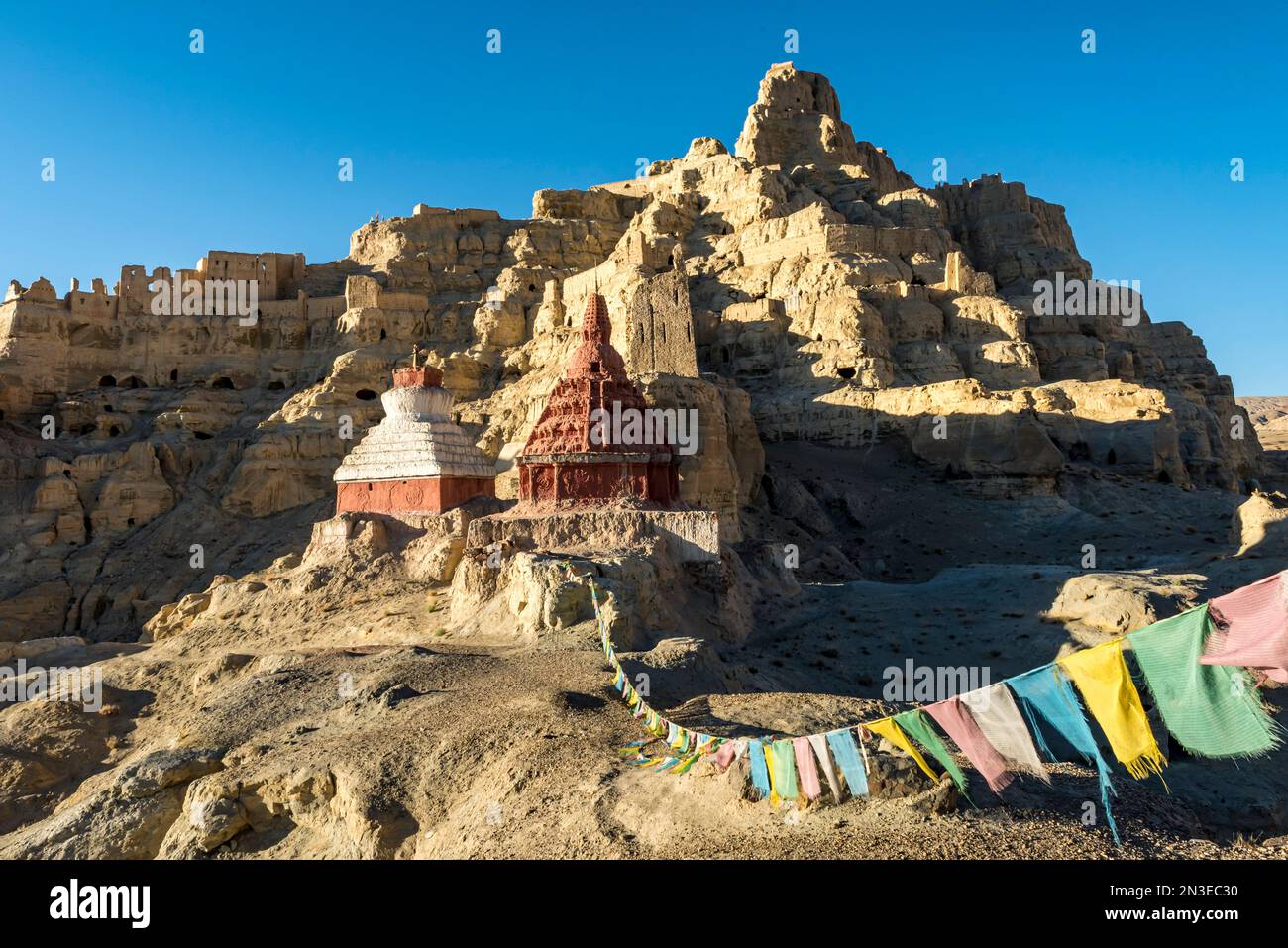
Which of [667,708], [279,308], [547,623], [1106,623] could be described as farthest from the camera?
[279,308]

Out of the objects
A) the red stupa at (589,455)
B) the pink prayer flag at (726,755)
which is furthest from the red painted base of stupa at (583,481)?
the pink prayer flag at (726,755)

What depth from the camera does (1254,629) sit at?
540 cm

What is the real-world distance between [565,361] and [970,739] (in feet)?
98.9

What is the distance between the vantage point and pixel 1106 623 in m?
16.4

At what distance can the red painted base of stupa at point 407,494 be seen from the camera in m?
19.5

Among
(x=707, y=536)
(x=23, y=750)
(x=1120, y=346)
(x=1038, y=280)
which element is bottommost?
(x=23, y=750)

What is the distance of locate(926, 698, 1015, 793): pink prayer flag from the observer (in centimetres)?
589

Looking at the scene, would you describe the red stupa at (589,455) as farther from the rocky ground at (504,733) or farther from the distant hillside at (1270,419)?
the distant hillside at (1270,419)

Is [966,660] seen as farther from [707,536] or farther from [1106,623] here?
[707,536]

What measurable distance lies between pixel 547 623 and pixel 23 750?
712cm

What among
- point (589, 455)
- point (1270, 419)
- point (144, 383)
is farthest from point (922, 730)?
point (1270, 419)

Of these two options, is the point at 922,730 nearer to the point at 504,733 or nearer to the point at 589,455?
the point at 504,733
